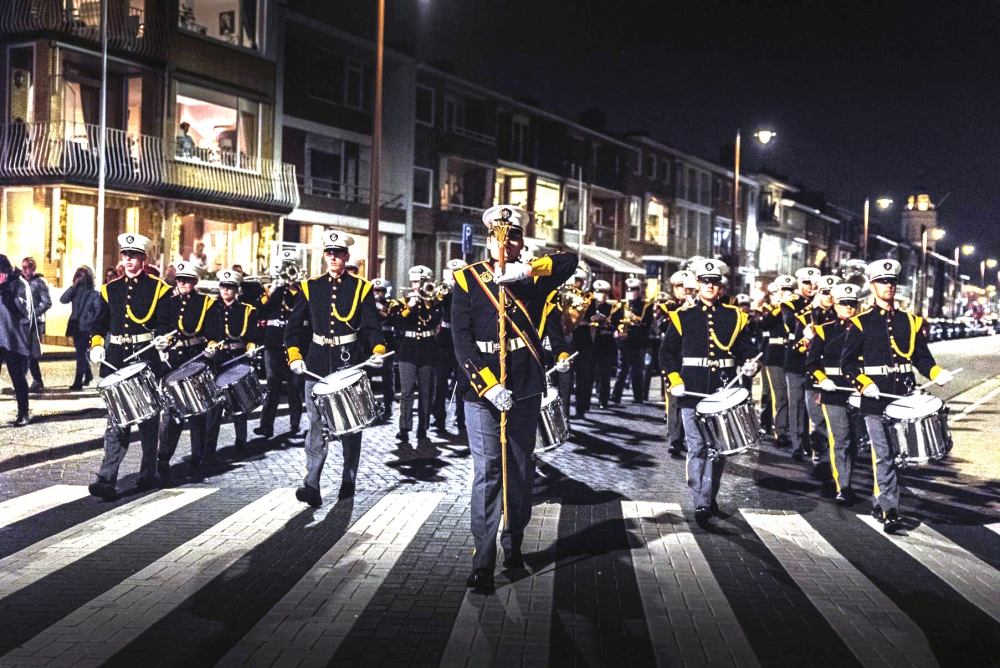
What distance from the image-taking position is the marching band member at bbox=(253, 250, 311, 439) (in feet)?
40.6

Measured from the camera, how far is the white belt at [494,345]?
649cm

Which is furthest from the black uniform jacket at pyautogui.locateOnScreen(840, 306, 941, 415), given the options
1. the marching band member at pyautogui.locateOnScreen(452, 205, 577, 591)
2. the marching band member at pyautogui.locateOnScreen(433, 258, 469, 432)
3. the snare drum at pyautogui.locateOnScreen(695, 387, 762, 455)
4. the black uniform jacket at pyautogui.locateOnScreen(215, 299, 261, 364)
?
the black uniform jacket at pyautogui.locateOnScreen(215, 299, 261, 364)

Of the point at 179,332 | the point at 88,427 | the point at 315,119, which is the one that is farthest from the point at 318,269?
the point at 179,332

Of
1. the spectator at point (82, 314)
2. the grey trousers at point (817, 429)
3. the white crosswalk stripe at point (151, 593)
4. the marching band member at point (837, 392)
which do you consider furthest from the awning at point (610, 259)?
the white crosswalk stripe at point (151, 593)

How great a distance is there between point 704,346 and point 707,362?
5.4 inches

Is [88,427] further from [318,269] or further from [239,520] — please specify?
[318,269]

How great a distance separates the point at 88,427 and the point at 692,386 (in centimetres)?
767

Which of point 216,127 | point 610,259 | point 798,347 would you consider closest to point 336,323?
point 798,347

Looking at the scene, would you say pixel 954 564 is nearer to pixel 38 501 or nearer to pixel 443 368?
pixel 38 501

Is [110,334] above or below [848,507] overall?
above

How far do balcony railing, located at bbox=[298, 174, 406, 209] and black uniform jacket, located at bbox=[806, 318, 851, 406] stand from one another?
86.2 ft

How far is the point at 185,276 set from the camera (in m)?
10.6

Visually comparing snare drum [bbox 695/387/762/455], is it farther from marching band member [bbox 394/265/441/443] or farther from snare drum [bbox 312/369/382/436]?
marching band member [bbox 394/265/441/443]

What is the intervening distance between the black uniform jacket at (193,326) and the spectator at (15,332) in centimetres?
365
